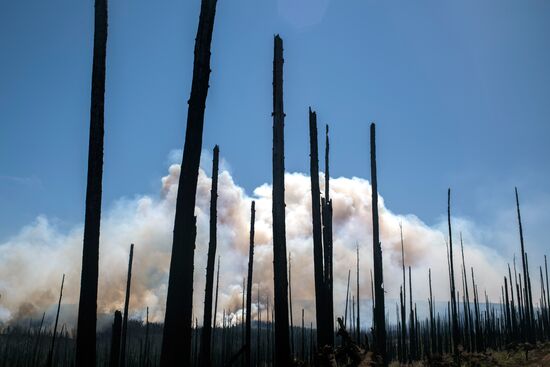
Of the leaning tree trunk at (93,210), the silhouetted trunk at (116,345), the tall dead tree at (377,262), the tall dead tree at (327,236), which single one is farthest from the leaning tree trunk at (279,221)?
the tall dead tree at (377,262)

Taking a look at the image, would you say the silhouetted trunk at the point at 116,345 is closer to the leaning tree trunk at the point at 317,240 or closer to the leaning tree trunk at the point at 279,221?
the leaning tree trunk at the point at 279,221

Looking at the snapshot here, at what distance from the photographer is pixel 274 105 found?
392 inches

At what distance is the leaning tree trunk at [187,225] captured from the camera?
17.3 ft

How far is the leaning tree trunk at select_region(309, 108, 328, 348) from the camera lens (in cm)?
1145

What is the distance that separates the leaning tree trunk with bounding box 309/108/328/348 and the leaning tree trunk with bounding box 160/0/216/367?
619 cm

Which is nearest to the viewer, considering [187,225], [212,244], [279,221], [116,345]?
[187,225]

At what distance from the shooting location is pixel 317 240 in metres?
12.5

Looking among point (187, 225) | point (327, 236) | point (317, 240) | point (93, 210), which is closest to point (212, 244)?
point (327, 236)

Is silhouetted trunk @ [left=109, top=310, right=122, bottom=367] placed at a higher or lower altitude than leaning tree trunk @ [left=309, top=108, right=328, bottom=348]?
lower

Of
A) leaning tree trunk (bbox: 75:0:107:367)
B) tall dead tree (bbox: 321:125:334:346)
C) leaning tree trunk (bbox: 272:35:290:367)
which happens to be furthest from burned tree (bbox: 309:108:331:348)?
leaning tree trunk (bbox: 75:0:107:367)

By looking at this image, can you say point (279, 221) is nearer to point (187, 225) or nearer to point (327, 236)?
point (187, 225)

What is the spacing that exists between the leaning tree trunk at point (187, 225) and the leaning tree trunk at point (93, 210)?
1.28 meters

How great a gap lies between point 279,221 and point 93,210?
3618 millimetres

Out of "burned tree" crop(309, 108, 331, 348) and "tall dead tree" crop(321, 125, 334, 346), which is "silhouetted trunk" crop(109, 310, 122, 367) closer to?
"burned tree" crop(309, 108, 331, 348)
